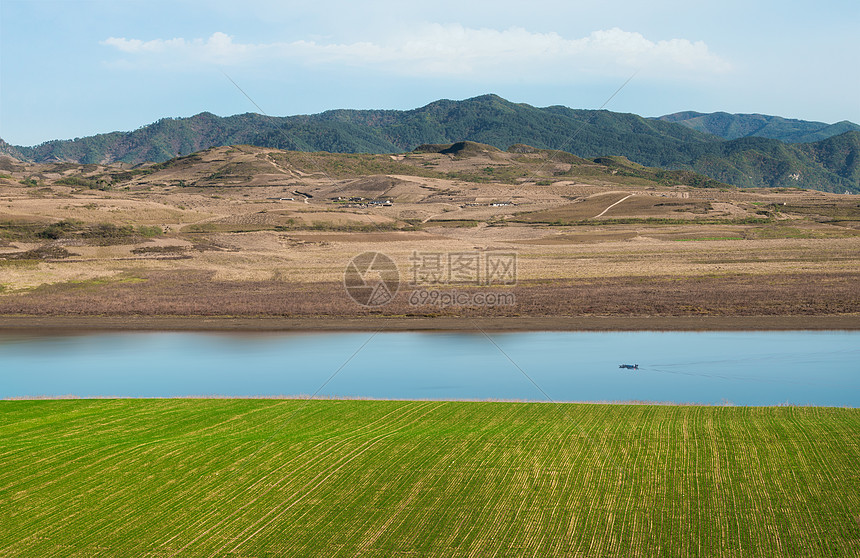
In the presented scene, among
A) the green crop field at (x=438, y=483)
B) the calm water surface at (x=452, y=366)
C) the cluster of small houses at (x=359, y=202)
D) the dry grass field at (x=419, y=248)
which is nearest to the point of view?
the green crop field at (x=438, y=483)
